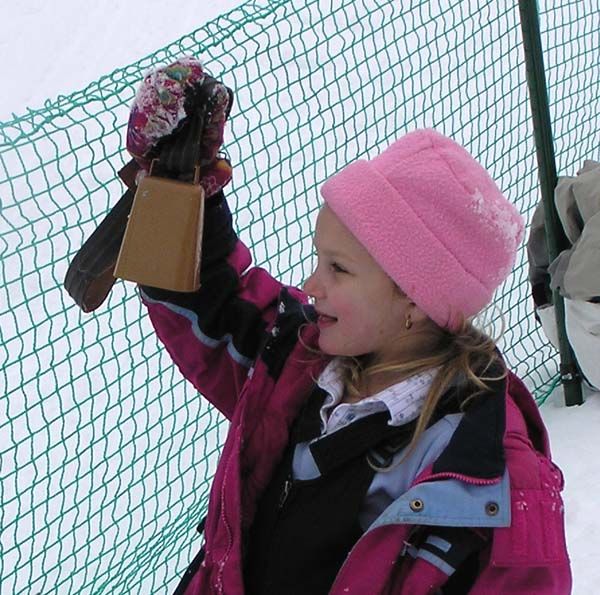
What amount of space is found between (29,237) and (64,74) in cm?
306

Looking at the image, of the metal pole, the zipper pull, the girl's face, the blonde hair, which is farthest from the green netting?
the zipper pull

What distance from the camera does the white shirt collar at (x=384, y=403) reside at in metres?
1.66

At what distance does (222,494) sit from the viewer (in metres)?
1.71

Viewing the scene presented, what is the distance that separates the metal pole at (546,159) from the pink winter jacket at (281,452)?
72.5 inches

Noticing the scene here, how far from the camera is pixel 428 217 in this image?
1.65 metres

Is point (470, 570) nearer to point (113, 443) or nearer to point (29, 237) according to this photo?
point (113, 443)

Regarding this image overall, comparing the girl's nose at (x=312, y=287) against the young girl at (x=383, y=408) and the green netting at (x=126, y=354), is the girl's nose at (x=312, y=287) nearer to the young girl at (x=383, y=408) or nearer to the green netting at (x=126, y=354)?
the young girl at (x=383, y=408)

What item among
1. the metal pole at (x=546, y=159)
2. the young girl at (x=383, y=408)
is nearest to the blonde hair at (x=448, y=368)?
the young girl at (x=383, y=408)

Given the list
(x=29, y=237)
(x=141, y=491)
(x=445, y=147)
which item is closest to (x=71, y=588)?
(x=141, y=491)

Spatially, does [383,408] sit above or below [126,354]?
above

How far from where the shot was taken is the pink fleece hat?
5.39 ft

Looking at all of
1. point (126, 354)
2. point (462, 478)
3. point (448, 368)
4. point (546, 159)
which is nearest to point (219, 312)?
point (448, 368)

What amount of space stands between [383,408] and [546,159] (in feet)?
6.95

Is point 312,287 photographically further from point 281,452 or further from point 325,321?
point 281,452
